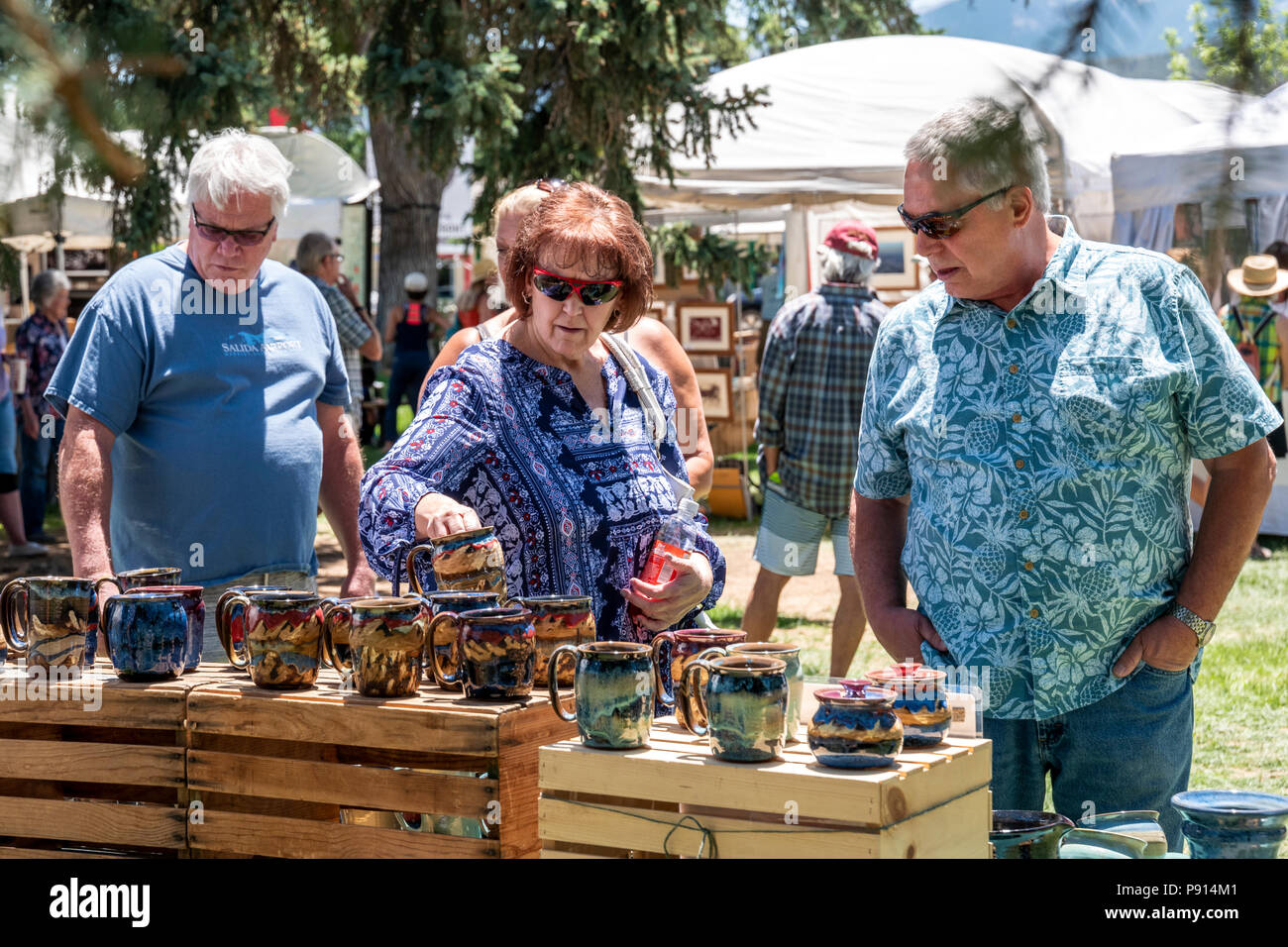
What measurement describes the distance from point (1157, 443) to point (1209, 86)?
57.1 inches

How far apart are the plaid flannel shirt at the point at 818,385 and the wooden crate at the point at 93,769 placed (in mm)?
4222

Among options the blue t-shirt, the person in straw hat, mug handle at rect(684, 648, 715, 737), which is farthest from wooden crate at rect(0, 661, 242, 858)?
the person in straw hat

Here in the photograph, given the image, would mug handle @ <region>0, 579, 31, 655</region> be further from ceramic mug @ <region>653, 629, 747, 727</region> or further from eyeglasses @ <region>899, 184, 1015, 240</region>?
eyeglasses @ <region>899, 184, 1015, 240</region>

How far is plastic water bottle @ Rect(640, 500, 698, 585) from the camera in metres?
2.56

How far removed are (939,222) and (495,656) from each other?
1.02m

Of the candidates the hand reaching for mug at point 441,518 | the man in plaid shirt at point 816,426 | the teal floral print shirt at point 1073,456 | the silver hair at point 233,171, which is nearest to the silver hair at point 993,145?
the teal floral print shirt at point 1073,456

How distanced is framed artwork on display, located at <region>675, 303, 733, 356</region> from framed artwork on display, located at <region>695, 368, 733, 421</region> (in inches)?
6.6

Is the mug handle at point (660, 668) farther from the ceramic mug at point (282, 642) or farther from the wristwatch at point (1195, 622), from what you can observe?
the wristwatch at point (1195, 622)

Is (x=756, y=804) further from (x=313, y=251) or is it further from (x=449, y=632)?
(x=313, y=251)

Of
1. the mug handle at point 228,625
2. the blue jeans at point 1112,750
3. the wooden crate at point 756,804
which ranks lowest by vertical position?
the blue jeans at point 1112,750

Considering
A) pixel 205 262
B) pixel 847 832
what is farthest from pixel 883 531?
pixel 205 262

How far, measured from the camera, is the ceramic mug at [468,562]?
227cm

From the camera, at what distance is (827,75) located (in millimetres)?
10156

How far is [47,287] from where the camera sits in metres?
9.61
